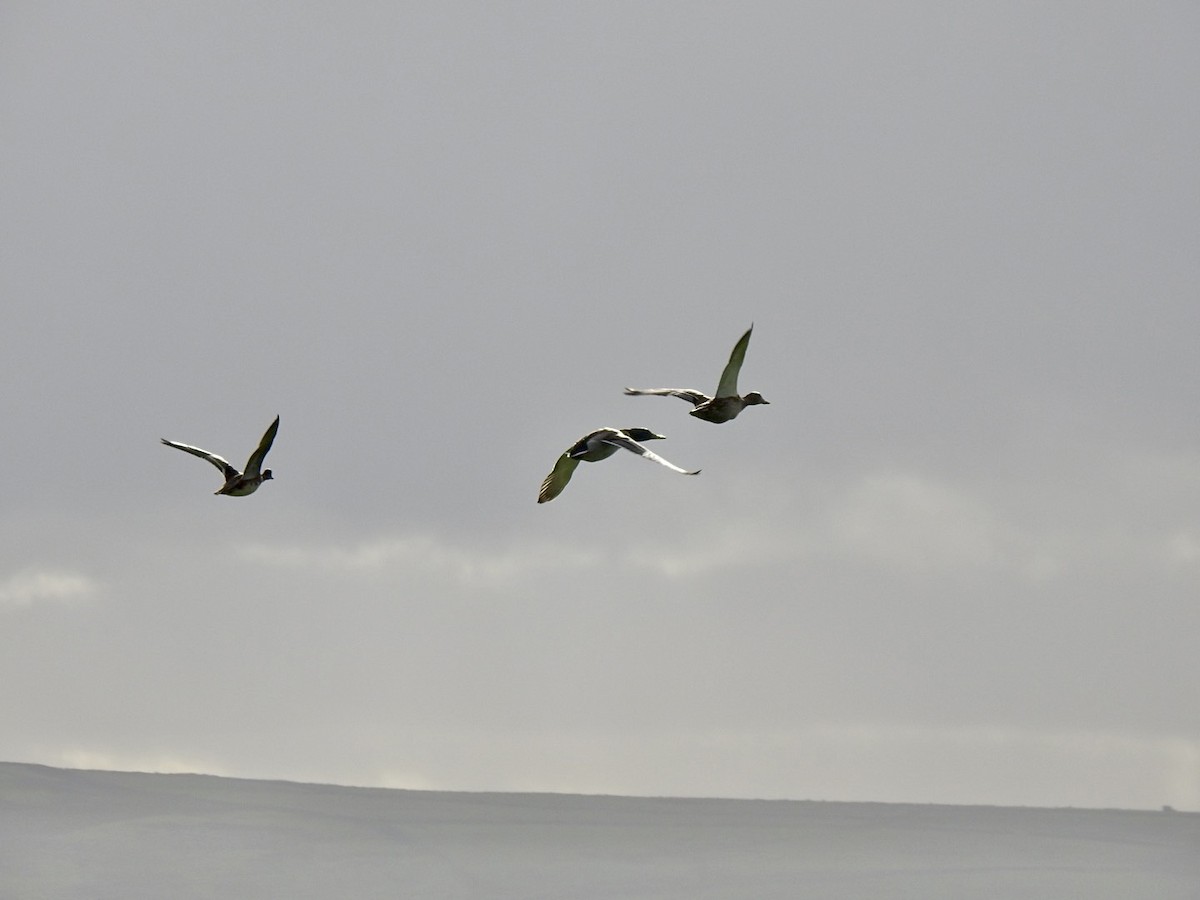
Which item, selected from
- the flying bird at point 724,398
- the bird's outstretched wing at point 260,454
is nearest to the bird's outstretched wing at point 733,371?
the flying bird at point 724,398

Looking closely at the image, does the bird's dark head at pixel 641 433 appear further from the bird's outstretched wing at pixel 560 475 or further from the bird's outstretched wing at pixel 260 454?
the bird's outstretched wing at pixel 260 454

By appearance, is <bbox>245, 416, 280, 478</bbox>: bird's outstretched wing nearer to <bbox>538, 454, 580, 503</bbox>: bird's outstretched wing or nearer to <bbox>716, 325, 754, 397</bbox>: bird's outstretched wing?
<bbox>538, 454, 580, 503</bbox>: bird's outstretched wing

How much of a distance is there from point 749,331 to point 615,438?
638 centimetres

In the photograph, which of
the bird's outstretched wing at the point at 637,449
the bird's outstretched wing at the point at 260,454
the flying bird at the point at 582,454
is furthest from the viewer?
the bird's outstretched wing at the point at 260,454

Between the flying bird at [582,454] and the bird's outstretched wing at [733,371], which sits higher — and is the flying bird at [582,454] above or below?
below

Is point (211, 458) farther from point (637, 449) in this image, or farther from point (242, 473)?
point (637, 449)

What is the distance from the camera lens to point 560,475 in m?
65.2

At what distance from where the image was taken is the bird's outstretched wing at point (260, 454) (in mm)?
66625

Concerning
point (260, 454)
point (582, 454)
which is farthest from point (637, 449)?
point (260, 454)

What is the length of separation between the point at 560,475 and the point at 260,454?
498 inches

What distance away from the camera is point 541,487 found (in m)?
64.1

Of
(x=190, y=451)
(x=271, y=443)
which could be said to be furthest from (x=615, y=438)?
(x=190, y=451)

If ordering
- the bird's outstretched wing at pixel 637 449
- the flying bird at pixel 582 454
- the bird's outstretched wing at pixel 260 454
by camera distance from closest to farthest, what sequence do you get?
the bird's outstretched wing at pixel 637 449
the flying bird at pixel 582 454
the bird's outstretched wing at pixel 260 454

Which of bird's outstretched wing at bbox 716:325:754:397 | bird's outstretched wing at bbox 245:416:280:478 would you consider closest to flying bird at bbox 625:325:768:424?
bird's outstretched wing at bbox 716:325:754:397
